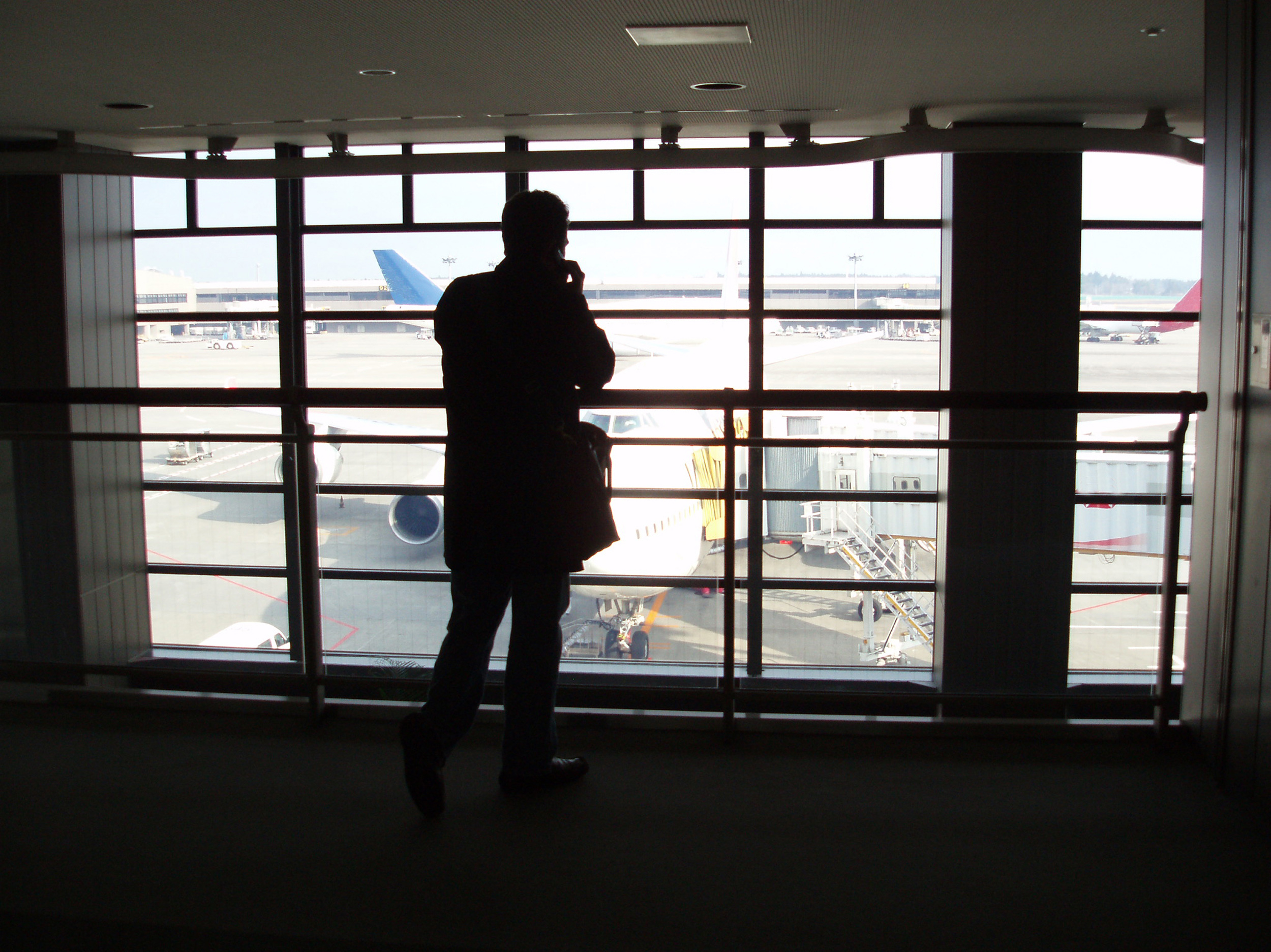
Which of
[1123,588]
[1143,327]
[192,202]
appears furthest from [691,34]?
[192,202]

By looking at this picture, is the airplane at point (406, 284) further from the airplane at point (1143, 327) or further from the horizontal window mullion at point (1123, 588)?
the horizontal window mullion at point (1123, 588)

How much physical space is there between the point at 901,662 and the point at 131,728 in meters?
2.14

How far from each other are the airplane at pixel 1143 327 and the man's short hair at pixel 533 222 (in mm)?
6792

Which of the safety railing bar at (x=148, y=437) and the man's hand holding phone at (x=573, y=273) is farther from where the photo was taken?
the safety railing bar at (x=148, y=437)

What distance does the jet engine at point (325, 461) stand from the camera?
2.60 m

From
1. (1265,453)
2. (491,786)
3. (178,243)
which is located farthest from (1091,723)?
(178,243)

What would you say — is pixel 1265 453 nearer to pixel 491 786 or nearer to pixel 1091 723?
pixel 1091 723

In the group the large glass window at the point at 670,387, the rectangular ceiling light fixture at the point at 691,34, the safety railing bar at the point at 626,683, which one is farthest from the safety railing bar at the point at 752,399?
the rectangular ceiling light fixture at the point at 691,34

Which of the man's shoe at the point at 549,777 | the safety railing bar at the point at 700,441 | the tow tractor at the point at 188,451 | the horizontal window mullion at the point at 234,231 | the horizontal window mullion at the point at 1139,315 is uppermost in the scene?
the horizontal window mullion at the point at 234,231

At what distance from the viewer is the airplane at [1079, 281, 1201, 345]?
7.79 m

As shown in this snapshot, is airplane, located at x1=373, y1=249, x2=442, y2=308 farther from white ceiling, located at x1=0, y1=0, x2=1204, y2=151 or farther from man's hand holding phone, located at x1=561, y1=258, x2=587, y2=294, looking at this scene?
man's hand holding phone, located at x1=561, y1=258, x2=587, y2=294

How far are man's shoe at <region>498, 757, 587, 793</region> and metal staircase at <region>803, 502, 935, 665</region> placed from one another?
2.68 feet

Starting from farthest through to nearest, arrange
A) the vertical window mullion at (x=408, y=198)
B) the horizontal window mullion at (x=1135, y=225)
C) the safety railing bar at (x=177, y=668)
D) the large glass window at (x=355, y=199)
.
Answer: the large glass window at (x=355, y=199) < the vertical window mullion at (x=408, y=198) < the horizontal window mullion at (x=1135, y=225) < the safety railing bar at (x=177, y=668)

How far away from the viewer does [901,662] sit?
8.52 ft
